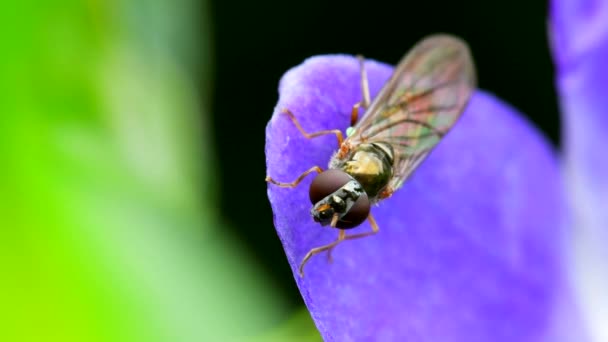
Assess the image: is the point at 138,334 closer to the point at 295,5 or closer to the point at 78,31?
the point at 78,31

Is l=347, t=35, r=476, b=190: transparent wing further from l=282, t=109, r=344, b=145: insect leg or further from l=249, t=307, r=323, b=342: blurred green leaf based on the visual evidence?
l=249, t=307, r=323, b=342: blurred green leaf

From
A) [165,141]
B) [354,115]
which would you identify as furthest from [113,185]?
[354,115]

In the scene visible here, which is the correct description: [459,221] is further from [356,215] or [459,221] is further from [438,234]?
[356,215]

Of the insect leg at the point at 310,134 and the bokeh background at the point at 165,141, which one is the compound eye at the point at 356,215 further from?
the bokeh background at the point at 165,141

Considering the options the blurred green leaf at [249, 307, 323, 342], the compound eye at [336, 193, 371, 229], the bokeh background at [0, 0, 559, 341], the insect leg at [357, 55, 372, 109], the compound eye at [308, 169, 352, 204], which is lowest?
the blurred green leaf at [249, 307, 323, 342]

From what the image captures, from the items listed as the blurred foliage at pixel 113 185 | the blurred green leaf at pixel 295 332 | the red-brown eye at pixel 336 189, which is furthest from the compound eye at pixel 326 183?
the blurred green leaf at pixel 295 332

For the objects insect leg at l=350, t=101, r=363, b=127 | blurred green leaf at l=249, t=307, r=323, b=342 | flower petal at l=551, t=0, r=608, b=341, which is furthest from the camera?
blurred green leaf at l=249, t=307, r=323, b=342

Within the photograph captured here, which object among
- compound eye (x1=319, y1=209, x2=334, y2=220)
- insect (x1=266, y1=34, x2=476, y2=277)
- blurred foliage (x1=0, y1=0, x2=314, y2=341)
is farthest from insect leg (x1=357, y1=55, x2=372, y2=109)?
blurred foliage (x1=0, y1=0, x2=314, y2=341)
